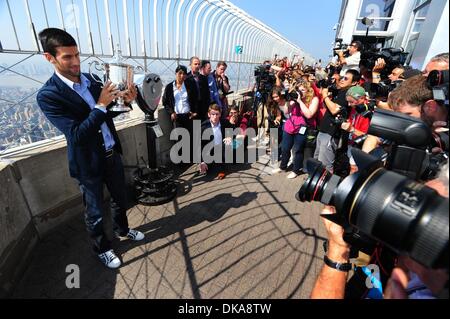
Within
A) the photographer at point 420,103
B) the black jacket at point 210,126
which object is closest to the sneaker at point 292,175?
the black jacket at point 210,126

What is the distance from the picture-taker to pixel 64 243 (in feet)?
8.79

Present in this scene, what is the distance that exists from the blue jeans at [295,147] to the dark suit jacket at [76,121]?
3.08 meters

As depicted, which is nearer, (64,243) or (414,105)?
(414,105)

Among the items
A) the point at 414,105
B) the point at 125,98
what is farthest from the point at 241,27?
the point at 414,105

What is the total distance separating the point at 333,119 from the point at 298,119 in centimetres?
66

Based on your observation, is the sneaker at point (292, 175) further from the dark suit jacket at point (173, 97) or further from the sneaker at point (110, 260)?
the sneaker at point (110, 260)

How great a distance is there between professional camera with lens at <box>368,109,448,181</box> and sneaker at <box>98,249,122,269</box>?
2.37 metres

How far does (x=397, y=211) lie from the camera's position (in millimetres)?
822

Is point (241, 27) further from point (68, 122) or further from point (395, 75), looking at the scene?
point (68, 122)

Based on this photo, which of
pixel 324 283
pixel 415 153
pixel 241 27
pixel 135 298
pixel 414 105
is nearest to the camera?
pixel 415 153

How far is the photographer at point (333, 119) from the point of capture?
140 inches

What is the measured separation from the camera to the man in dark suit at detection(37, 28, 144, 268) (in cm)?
194

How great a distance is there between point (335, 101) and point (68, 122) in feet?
11.2
